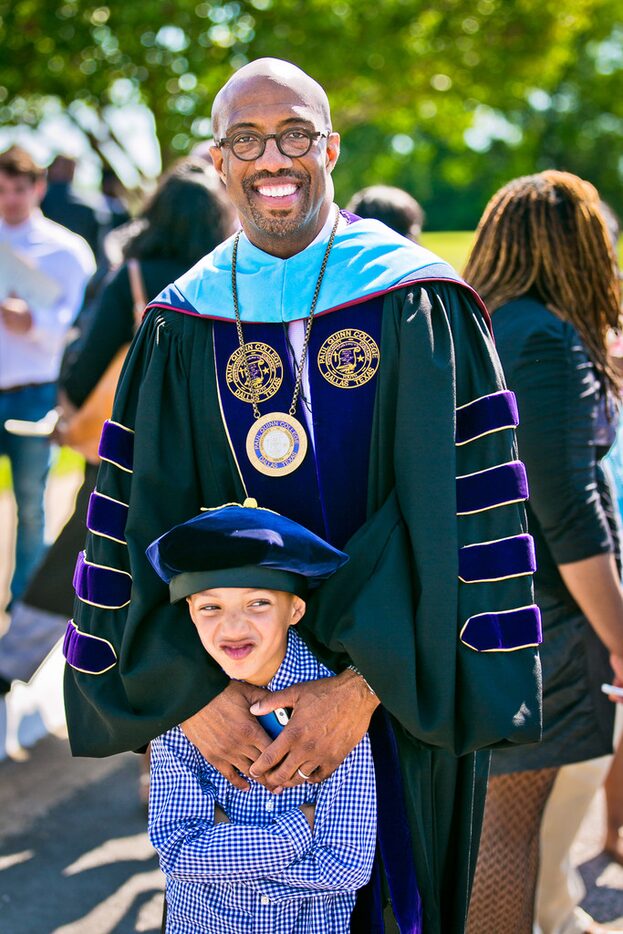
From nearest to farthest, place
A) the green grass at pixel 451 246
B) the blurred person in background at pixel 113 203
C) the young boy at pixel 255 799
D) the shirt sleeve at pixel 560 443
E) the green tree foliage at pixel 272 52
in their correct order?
the young boy at pixel 255 799 → the shirt sleeve at pixel 560 443 → the blurred person in background at pixel 113 203 → the green tree foliage at pixel 272 52 → the green grass at pixel 451 246

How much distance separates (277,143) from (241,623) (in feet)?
3.07

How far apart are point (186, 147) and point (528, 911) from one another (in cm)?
1456

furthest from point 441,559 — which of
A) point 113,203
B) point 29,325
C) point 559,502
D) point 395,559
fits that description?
point 113,203

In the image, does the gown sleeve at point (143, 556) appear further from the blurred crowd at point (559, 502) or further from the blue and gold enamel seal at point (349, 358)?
the blurred crowd at point (559, 502)

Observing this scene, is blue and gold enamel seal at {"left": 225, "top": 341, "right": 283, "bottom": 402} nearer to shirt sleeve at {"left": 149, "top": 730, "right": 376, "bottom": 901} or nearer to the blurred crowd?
shirt sleeve at {"left": 149, "top": 730, "right": 376, "bottom": 901}

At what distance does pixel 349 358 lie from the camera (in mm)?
2387

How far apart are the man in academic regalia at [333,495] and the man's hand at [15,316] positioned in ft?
11.9

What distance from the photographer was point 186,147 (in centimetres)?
1644

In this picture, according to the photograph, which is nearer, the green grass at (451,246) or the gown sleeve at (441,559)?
the gown sleeve at (441,559)

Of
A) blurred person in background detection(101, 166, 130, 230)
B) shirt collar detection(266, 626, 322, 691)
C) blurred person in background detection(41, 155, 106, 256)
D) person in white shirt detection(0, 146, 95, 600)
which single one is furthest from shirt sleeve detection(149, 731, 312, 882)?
blurred person in background detection(101, 166, 130, 230)

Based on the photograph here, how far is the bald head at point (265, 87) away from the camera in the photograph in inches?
93.4

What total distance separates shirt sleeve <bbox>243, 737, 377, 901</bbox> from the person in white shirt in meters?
3.92

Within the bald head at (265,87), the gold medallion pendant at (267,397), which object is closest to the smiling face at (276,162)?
the bald head at (265,87)

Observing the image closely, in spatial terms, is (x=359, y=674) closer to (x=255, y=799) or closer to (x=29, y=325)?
(x=255, y=799)
